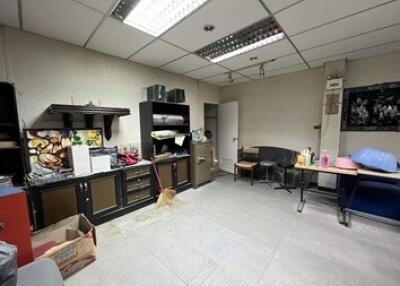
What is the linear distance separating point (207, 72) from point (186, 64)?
2.23 ft

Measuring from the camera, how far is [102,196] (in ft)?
8.16

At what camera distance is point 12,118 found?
199 centimetres

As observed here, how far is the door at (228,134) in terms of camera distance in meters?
4.74

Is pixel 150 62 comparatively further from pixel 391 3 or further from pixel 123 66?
pixel 391 3

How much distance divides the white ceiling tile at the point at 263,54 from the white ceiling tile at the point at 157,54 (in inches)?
38.4

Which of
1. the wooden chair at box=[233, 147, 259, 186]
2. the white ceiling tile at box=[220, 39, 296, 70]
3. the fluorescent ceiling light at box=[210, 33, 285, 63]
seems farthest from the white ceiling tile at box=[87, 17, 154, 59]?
the wooden chair at box=[233, 147, 259, 186]

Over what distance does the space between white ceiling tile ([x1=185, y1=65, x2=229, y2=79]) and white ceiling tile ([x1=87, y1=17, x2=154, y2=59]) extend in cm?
145

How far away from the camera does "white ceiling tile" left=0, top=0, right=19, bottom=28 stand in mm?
1650

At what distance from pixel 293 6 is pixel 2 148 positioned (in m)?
3.34

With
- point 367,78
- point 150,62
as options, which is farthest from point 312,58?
point 150,62

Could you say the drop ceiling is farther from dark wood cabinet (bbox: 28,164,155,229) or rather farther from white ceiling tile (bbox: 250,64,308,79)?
dark wood cabinet (bbox: 28,164,155,229)

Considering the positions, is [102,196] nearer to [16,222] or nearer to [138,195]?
[138,195]

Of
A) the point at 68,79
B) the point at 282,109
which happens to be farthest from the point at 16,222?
the point at 282,109

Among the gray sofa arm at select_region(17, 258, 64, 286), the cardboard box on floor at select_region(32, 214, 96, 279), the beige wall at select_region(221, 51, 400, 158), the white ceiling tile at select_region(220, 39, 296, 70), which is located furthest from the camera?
the beige wall at select_region(221, 51, 400, 158)
